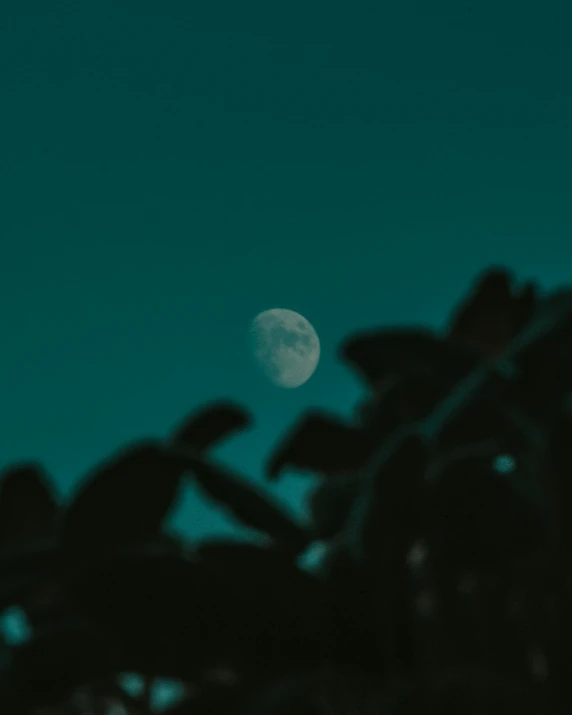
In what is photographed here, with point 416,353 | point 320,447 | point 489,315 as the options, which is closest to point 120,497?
point 320,447

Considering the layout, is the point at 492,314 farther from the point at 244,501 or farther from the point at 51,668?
the point at 51,668

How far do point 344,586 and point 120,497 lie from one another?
167 cm

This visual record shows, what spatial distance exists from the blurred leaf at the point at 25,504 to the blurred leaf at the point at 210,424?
124 centimetres

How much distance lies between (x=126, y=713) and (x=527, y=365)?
4.20 metres

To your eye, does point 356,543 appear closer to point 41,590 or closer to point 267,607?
point 267,607

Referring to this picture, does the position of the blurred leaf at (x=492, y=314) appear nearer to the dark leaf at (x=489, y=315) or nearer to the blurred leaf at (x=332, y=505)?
the dark leaf at (x=489, y=315)

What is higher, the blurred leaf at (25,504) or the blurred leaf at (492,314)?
the blurred leaf at (492,314)

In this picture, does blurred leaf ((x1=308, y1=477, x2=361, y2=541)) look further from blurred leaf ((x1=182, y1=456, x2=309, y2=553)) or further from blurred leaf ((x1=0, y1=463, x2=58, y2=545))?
blurred leaf ((x1=0, y1=463, x2=58, y2=545))

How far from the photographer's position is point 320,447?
7.27 meters

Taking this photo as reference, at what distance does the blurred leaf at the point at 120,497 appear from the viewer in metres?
5.57

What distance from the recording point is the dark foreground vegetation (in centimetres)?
525

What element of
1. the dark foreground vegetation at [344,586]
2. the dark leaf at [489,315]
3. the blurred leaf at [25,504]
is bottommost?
the dark foreground vegetation at [344,586]

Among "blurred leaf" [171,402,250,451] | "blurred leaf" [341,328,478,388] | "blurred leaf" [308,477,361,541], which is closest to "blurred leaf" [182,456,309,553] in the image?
"blurred leaf" [308,477,361,541]

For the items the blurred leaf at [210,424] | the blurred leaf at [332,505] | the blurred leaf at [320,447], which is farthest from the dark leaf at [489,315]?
the blurred leaf at [210,424]
